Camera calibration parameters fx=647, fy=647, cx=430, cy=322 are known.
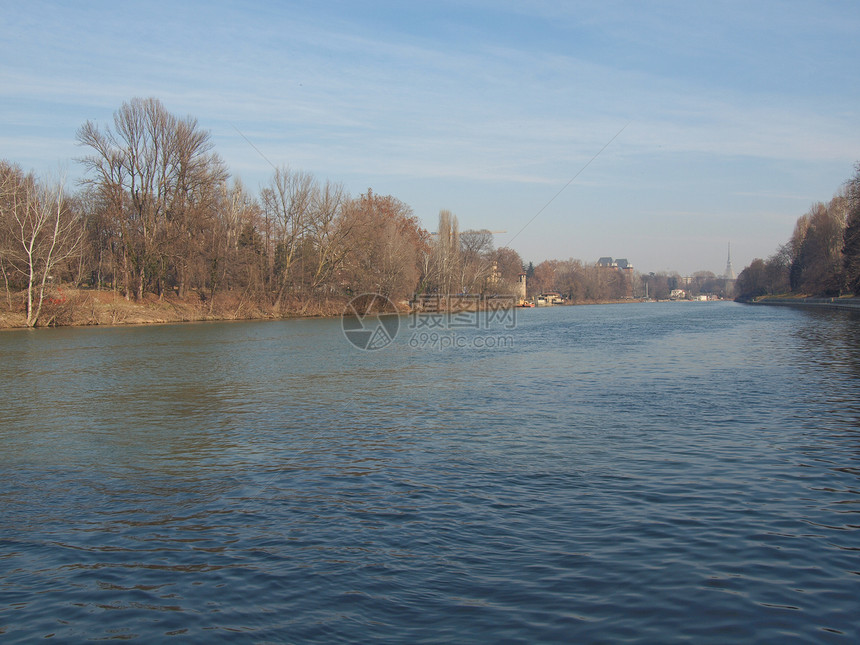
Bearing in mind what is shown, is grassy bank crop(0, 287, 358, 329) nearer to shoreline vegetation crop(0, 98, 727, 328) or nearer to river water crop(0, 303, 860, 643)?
shoreline vegetation crop(0, 98, 727, 328)

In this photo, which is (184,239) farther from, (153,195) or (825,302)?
(825,302)

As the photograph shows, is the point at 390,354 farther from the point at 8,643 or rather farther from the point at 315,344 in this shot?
the point at 8,643

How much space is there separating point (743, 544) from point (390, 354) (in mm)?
23578

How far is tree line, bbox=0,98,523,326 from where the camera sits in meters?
45.8

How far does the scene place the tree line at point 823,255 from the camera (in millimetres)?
59125

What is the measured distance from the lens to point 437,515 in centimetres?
790

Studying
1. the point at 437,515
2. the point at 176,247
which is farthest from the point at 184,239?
the point at 437,515

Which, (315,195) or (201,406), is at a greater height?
(315,195)

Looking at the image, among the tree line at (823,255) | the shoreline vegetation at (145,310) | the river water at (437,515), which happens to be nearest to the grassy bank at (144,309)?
the shoreline vegetation at (145,310)

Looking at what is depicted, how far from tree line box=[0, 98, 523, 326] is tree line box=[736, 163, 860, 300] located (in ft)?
146

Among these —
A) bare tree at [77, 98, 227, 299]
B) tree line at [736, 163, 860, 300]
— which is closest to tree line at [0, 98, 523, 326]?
bare tree at [77, 98, 227, 299]

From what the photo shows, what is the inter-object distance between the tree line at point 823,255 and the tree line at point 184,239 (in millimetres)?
44419

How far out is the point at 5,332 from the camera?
41469 millimetres

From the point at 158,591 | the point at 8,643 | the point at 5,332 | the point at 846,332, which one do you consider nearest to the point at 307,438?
the point at 158,591
